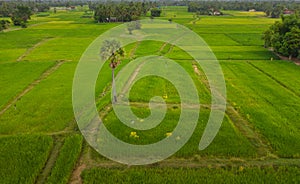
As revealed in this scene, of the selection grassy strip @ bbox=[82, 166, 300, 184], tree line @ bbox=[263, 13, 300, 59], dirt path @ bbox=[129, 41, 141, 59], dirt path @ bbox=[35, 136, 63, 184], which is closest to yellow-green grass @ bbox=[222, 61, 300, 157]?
grassy strip @ bbox=[82, 166, 300, 184]

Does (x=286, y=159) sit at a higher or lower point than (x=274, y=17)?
lower

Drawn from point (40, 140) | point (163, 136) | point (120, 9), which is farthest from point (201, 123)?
point (120, 9)

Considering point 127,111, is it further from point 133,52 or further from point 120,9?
point 120,9

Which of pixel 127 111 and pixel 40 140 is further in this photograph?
pixel 127 111

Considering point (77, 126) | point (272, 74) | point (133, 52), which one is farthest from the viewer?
point (133, 52)

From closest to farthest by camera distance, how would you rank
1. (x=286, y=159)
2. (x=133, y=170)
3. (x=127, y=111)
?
(x=133, y=170) → (x=286, y=159) → (x=127, y=111)

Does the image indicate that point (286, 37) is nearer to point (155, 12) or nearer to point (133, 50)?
point (133, 50)
